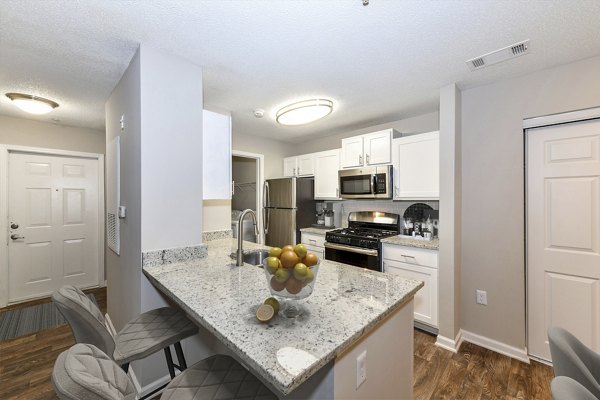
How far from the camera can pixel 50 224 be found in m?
3.55

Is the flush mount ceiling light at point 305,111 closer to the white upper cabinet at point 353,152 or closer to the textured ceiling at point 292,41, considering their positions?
the textured ceiling at point 292,41

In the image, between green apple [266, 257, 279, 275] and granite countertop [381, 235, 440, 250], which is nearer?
green apple [266, 257, 279, 275]

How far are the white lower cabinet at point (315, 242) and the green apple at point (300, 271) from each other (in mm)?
2546

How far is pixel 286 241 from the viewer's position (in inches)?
153

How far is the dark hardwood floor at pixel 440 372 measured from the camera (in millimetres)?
1833

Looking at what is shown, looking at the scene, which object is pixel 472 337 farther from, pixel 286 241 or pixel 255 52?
pixel 255 52

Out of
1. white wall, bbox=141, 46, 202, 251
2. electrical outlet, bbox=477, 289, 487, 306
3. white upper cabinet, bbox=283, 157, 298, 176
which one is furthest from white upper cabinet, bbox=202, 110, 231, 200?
electrical outlet, bbox=477, 289, 487, 306

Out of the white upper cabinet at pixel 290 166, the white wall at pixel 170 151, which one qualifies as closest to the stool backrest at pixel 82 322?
the white wall at pixel 170 151

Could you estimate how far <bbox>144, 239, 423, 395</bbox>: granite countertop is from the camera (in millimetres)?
792

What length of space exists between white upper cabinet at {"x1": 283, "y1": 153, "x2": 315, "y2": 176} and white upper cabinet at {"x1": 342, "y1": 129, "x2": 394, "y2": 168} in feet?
2.07

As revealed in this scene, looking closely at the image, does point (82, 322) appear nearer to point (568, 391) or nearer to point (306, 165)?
point (568, 391)

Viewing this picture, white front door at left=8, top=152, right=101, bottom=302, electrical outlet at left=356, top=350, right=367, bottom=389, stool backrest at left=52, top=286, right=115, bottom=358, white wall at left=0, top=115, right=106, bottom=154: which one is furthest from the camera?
white front door at left=8, top=152, right=101, bottom=302

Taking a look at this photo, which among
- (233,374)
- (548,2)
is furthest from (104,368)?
(548,2)

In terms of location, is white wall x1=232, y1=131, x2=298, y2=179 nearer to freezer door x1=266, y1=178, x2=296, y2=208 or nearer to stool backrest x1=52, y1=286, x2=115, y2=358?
freezer door x1=266, y1=178, x2=296, y2=208
